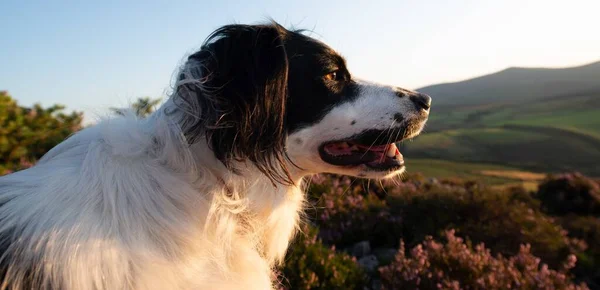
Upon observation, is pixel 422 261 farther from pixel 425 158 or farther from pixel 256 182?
pixel 425 158

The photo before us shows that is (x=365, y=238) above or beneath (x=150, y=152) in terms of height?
beneath

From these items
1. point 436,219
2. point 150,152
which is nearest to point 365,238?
point 436,219

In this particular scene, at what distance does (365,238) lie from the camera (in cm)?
634

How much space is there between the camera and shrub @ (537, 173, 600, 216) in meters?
8.84

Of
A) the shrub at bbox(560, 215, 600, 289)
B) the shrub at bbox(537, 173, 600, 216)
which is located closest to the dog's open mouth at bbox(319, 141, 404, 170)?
the shrub at bbox(560, 215, 600, 289)

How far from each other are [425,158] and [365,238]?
8.31m

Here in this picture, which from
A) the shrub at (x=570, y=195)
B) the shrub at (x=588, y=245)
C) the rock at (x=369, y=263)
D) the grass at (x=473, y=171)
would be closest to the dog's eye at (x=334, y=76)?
the rock at (x=369, y=263)

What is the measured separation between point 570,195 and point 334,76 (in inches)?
324

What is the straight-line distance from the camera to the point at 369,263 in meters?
5.49

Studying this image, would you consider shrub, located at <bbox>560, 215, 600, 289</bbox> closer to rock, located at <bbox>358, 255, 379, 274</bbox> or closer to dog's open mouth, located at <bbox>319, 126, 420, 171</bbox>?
rock, located at <bbox>358, 255, 379, 274</bbox>

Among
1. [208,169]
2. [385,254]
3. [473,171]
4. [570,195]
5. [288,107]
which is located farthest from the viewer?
[473,171]

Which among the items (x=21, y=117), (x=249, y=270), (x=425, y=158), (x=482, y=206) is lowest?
(x=425, y=158)

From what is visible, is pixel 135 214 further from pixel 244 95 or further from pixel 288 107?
pixel 288 107

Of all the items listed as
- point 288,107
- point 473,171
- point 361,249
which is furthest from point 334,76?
point 473,171
